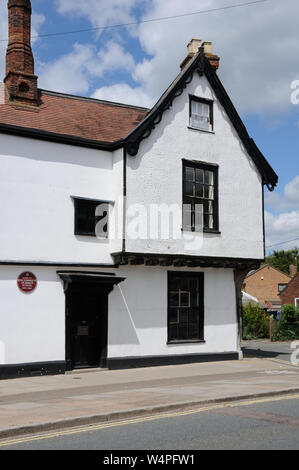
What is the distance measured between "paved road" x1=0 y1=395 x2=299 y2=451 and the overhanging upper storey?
963cm

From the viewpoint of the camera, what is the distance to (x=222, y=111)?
20234 mm

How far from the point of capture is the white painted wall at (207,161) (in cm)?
1784

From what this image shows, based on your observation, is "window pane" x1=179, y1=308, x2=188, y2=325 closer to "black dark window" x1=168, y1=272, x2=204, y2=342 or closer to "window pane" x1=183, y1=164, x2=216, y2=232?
"black dark window" x1=168, y1=272, x2=204, y2=342

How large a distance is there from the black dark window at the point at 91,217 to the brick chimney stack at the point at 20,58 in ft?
12.6

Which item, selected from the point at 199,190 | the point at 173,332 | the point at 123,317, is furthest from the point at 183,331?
the point at 199,190

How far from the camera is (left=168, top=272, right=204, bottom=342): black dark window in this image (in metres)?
18.8

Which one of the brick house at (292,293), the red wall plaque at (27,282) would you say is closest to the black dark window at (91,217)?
the red wall plaque at (27,282)

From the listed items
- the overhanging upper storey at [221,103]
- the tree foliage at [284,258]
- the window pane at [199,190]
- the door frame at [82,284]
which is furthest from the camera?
the tree foliage at [284,258]

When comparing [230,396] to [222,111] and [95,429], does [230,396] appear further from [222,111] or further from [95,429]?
[222,111]

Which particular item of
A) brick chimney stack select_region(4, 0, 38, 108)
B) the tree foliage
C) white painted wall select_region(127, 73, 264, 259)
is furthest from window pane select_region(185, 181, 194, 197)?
the tree foliage

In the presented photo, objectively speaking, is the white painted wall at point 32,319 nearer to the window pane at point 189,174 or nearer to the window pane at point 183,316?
the window pane at point 183,316

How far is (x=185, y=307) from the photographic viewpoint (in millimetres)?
19172

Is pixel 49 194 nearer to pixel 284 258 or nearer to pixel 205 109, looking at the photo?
pixel 205 109

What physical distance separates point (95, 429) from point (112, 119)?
13212 mm
